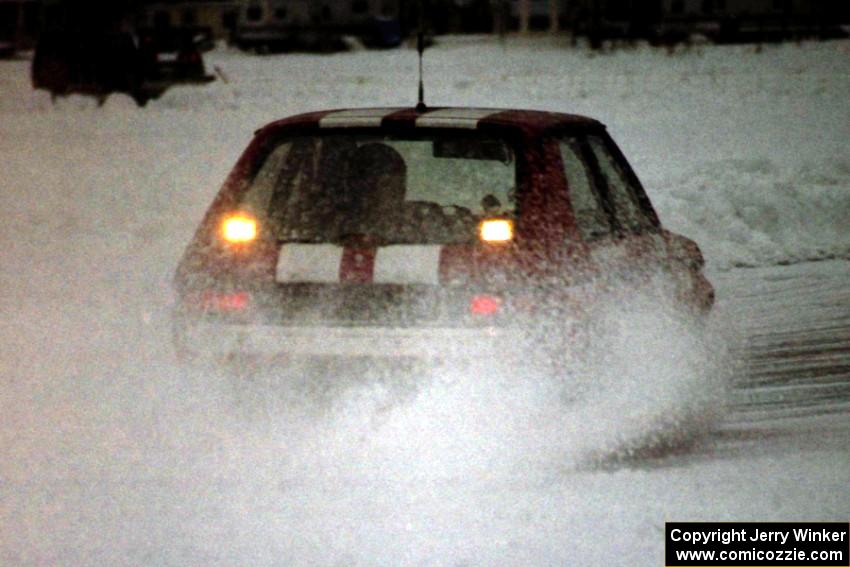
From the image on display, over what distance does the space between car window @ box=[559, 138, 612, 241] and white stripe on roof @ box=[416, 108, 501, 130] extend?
1.34 ft

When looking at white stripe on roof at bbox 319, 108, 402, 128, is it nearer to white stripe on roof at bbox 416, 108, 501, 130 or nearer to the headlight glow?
white stripe on roof at bbox 416, 108, 501, 130

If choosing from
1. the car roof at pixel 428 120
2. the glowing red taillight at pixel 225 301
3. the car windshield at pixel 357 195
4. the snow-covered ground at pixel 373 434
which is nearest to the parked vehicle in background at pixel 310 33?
the snow-covered ground at pixel 373 434

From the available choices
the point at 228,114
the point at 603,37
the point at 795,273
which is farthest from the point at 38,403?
the point at 603,37

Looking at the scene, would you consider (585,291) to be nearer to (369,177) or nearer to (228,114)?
(369,177)

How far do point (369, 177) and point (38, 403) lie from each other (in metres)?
2.13

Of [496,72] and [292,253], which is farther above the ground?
[292,253]

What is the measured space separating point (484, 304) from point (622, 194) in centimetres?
162

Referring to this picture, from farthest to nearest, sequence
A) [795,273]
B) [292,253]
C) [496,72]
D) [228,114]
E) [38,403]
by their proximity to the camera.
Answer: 1. [496,72]
2. [228,114]
3. [795,273]
4. [38,403]
5. [292,253]

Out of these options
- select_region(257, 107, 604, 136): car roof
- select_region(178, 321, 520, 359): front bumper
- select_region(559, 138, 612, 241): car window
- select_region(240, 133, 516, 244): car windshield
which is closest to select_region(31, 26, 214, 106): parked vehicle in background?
select_region(559, 138, 612, 241): car window

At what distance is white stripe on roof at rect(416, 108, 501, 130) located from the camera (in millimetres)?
5453

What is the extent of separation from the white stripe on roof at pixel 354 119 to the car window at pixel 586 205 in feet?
2.49

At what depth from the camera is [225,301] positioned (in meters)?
5.54

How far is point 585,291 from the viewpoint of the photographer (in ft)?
18.1

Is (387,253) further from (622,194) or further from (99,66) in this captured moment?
(99,66)
